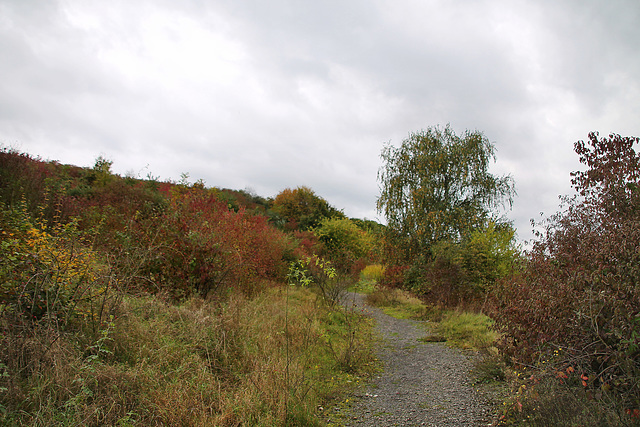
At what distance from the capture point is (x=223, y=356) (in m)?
4.77

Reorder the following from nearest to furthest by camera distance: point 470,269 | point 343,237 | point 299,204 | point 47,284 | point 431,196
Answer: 1. point 47,284
2. point 470,269
3. point 431,196
4. point 343,237
5. point 299,204

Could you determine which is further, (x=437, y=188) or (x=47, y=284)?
(x=437, y=188)

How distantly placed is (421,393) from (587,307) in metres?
2.36

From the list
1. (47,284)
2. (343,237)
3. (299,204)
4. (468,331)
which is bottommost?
(468,331)

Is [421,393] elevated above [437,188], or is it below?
below

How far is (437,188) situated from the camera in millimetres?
18938

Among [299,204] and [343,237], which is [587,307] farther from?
[299,204]

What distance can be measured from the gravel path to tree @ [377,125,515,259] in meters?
11.0

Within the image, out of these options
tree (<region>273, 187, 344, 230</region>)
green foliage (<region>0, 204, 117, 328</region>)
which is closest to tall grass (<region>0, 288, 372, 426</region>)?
green foliage (<region>0, 204, 117, 328</region>)

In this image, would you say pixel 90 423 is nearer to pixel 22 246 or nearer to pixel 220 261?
pixel 22 246

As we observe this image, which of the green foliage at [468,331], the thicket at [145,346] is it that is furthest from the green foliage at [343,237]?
the thicket at [145,346]

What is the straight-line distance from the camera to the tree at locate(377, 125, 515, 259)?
18.0 metres

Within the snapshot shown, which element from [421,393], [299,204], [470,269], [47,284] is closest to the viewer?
[47,284]

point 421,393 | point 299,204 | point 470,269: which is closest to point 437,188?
point 470,269
